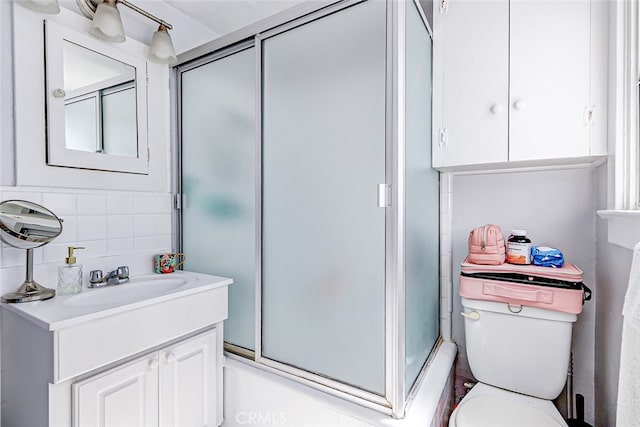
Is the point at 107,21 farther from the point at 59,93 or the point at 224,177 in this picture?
the point at 224,177

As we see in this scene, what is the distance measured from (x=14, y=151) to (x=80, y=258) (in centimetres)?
48

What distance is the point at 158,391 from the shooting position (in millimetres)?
1186

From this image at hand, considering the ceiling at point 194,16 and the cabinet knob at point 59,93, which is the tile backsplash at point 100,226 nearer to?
the cabinet knob at point 59,93

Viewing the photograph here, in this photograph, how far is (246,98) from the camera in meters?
1.51

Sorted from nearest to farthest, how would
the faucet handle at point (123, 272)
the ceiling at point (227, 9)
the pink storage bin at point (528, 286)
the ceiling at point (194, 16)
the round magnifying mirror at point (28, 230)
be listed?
1. the round magnifying mirror at point (28, 230)
2. the pink storage bin at point (528, 286)
3. the faucet handle at point (123, 272)
4. the ceiling at point (194, 16)
5. the ceiling at point (227, 9)

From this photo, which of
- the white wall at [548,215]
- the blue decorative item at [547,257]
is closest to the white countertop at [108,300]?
the white wall at [548,215]

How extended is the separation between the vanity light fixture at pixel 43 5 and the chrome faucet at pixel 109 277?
104 centimetres

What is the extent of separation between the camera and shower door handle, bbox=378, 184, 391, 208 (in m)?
1.10

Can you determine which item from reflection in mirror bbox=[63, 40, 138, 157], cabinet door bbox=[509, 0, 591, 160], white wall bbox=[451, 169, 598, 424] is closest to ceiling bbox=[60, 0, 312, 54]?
reflection in mirror bbox=[63, 40, 138, 157]

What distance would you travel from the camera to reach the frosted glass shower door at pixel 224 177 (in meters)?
1.51

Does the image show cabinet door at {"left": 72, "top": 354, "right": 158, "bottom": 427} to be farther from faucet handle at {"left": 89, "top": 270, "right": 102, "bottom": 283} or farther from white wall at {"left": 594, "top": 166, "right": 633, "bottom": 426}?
white wall at {"left": 594, "top": 166, "right": 633, "bottom": 426}

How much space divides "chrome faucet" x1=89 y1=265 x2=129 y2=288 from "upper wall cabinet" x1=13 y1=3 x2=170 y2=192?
39 cm

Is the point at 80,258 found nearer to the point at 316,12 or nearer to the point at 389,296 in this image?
the point at 389,296

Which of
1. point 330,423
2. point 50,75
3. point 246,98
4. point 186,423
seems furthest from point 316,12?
point 186,423
